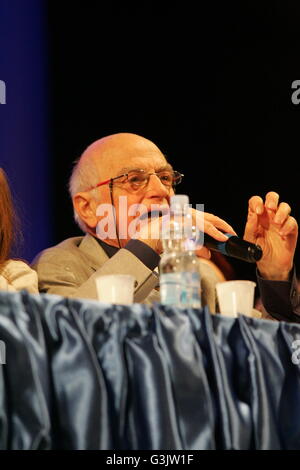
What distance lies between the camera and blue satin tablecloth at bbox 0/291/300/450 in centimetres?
83

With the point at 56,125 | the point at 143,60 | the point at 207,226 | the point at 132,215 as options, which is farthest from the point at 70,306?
the point at 143,60

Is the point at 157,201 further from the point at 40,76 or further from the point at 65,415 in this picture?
the point at 65,415

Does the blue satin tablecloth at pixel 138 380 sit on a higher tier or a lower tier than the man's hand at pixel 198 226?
lower

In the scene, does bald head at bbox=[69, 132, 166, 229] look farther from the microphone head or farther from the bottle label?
the bottle label

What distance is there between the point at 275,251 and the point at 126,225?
46cm

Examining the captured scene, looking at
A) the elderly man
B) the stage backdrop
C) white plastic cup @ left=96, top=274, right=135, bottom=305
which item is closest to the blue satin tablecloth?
white plastic cup @ left=96, top=274, right=135, bottom=305

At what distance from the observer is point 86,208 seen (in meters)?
2.17

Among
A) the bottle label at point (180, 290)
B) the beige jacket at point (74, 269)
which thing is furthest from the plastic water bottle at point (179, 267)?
the beige jacket at point (74, 269)

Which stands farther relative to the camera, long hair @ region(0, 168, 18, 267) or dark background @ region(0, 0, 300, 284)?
dark background @ region(0, 0, 300, 284)

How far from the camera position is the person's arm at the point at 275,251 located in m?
1.77

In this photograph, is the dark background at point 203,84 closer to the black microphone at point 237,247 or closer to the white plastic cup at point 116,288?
the black microphone at point 237,247

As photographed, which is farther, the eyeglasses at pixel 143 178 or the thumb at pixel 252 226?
the eyeglasses at pixel 143 178

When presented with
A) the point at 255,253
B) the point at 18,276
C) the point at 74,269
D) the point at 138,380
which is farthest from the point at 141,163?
the point at 138,380

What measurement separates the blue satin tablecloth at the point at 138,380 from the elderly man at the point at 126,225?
0.51m
